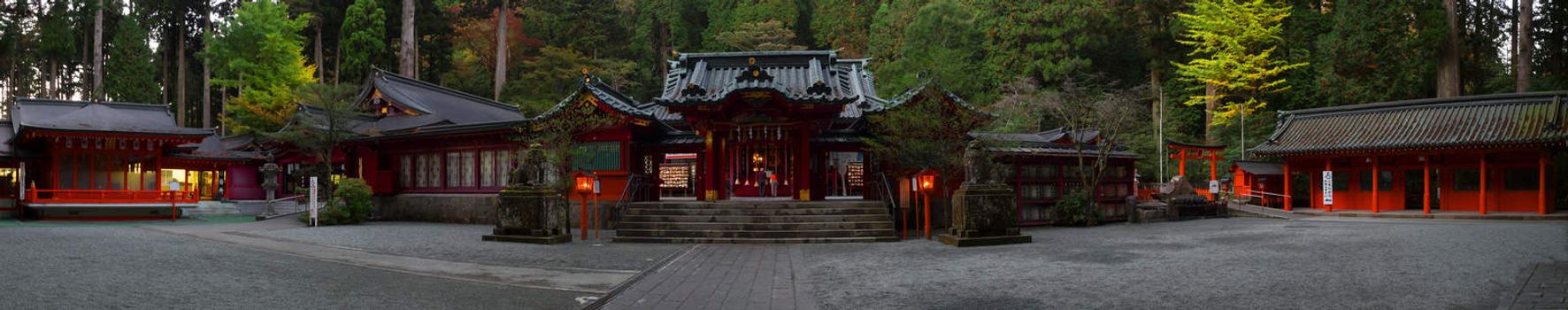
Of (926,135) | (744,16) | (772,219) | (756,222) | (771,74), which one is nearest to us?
(756,222)

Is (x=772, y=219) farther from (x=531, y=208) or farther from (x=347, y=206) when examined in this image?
(x=347, y=206)

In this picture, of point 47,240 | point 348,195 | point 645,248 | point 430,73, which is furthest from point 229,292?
point 430,73

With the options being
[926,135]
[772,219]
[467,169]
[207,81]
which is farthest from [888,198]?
[207,81]

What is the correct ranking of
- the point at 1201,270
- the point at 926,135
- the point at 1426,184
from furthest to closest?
the point at 1426,184
the point at 926,135
the point at 1201,270

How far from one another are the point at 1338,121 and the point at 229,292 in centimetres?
2824

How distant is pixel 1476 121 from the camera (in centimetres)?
2203

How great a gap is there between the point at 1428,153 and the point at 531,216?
23663 mm

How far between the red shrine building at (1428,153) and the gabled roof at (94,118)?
3310 centimetres

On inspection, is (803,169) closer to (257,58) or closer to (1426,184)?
(1426,184)

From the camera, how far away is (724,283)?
9789 millimetres

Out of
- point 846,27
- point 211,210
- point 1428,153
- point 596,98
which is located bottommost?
point 211,210

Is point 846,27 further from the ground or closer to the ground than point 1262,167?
further from the ground

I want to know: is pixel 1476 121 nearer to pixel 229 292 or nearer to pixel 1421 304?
pixel 1421 304

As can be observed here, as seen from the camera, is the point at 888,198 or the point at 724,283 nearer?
the point at 724,283
